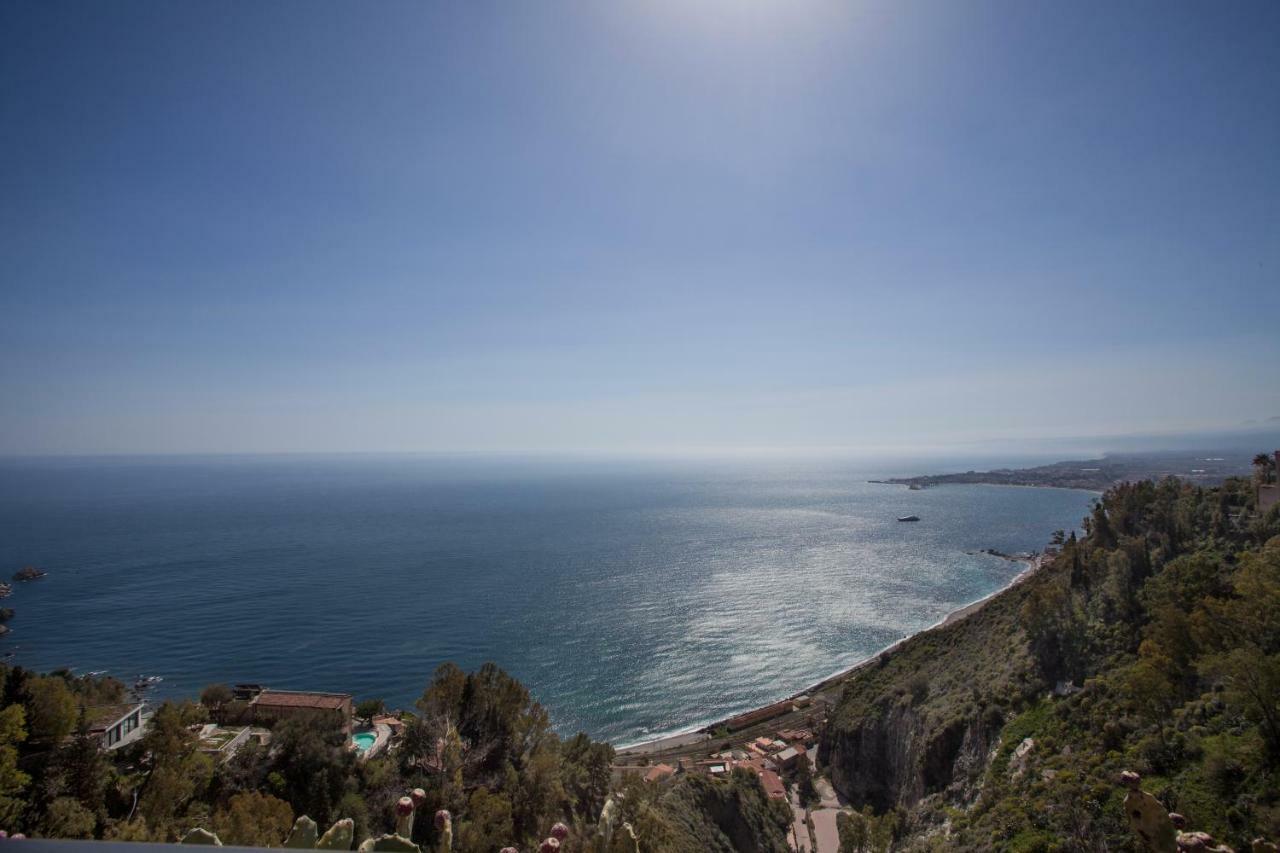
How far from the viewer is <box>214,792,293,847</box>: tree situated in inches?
433

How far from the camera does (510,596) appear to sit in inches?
2178

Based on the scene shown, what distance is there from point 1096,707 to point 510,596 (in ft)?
153

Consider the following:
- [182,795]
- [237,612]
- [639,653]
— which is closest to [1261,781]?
[182,795]

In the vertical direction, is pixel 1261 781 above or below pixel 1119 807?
above

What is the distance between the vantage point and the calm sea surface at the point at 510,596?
Result: 38.1 m

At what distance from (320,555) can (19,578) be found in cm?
2614

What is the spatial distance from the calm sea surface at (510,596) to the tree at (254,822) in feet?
73.3

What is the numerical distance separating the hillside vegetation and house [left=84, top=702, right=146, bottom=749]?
24.9 metres

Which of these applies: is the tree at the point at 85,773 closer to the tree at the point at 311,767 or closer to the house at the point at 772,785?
the tree at the point at 311,767

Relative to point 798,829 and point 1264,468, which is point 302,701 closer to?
point 798,829


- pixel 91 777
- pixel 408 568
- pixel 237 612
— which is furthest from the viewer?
pixel 408 568

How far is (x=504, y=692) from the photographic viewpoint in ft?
66.4

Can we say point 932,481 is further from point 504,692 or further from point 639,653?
point 504,692

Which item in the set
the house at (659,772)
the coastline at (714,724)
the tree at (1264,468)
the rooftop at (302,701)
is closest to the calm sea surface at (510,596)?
the coastline at (714,724)
